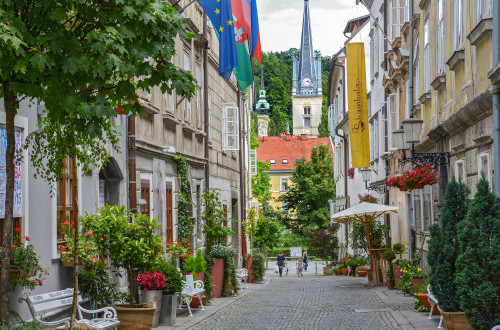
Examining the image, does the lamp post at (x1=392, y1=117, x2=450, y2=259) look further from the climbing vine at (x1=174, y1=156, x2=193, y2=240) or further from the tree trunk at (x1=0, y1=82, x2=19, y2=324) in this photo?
the tree trunk at (x1=0, y1=82, x2=19, y2=324)

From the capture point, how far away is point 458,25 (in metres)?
13.5

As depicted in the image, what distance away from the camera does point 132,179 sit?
14.2m

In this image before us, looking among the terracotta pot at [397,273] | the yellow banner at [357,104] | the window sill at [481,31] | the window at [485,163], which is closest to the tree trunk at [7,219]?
the window sill at [481,31]

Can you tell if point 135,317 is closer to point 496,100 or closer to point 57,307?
point 57,307

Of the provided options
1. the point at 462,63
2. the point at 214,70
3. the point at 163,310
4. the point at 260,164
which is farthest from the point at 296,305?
the point at 260,164

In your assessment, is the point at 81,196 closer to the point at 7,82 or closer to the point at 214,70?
the point at 7,82

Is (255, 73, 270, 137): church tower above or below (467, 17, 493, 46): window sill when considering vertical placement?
above

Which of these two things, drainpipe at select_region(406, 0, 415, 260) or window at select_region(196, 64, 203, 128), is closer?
drainpipe at select_region(406, 0, 415, 260)

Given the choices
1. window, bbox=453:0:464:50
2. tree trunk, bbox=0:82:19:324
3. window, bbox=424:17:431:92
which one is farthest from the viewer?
window, bbox=424:17:431:92

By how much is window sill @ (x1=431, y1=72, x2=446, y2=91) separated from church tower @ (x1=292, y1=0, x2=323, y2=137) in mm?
123963

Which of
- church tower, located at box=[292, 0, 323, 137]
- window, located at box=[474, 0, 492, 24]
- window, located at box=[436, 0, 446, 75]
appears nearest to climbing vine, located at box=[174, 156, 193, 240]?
window, located at box=[436, 0, 446, 75]

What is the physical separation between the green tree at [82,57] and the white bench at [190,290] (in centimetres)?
746

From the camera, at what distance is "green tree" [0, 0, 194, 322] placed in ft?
21.7

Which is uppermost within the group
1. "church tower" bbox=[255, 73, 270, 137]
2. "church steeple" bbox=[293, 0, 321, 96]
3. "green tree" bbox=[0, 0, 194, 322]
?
"church steeple" bbox=[293, 0, 321, 96]
